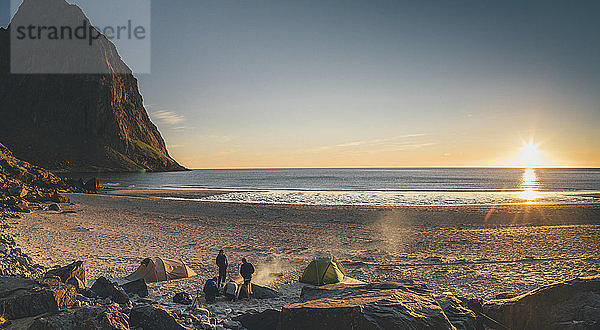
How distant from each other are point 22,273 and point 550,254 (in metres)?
21.5

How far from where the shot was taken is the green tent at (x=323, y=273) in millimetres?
13273

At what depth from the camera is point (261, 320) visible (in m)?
8.68

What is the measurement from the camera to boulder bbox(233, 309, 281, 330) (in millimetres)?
8570

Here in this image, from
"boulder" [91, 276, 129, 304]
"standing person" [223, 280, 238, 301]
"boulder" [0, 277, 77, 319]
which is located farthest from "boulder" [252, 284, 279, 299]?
"boulder" [0, 277, 77, 319]

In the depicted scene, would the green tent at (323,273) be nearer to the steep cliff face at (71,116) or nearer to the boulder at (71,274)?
the boulder at (71,274)

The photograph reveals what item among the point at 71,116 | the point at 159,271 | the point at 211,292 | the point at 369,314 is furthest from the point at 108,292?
the point at 71,116

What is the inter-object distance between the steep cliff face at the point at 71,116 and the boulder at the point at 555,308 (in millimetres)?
172572

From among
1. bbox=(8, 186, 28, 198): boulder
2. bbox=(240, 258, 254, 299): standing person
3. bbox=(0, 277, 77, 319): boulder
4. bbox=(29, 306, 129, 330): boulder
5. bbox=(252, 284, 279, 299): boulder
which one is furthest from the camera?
bbox=(8, 186, 28, 198): boulder

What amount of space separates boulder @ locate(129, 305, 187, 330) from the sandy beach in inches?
129

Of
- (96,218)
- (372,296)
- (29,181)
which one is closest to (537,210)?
(372,296)

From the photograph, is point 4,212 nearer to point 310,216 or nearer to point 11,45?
point 310,216

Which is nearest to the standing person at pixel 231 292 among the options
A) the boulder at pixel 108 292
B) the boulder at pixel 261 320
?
the boulder at pixel 261 320

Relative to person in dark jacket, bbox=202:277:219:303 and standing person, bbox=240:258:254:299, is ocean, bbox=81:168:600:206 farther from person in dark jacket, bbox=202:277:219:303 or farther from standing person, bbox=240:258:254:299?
person in dark jacket, bbox=202:277:219:303

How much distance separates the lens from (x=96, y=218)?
28.2 m
